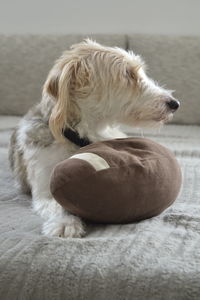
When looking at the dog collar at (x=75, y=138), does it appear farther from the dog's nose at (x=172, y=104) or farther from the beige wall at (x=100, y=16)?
the beige wall at (x=100, y=16)

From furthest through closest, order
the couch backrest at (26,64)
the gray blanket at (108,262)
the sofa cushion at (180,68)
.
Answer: the couch backrest at (26,64) < the sofa cushion at (180,68) < the gray blanket at (108,262)

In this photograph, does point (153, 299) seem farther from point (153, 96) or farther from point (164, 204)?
point (153, 96)

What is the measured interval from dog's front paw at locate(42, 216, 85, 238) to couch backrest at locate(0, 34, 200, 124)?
167 cm

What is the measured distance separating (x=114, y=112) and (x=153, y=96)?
0.14 m

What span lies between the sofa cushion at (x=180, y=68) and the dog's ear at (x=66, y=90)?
1.31 metres

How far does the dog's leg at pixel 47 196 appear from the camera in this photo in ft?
4.08

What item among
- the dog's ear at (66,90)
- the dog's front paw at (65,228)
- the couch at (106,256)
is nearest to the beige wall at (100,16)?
the couch at (106,256)

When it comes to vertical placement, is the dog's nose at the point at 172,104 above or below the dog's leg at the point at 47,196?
above

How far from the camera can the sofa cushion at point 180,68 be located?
2.79 m

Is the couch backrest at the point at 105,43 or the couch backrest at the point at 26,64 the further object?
the couch backrest at the point at 26,64

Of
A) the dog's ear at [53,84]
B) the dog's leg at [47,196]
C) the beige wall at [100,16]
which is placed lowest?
the dog's leg at [47,196]

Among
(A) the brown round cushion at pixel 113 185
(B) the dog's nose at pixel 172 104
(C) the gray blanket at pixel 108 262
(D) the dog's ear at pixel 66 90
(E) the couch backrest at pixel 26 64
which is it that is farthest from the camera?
(E) the couch backrest at pixel 26 64

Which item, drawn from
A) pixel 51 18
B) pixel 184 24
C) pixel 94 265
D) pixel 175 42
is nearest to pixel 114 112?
pixel 94 265

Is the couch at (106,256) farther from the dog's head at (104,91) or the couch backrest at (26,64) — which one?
the couch backrest at (26,64)
